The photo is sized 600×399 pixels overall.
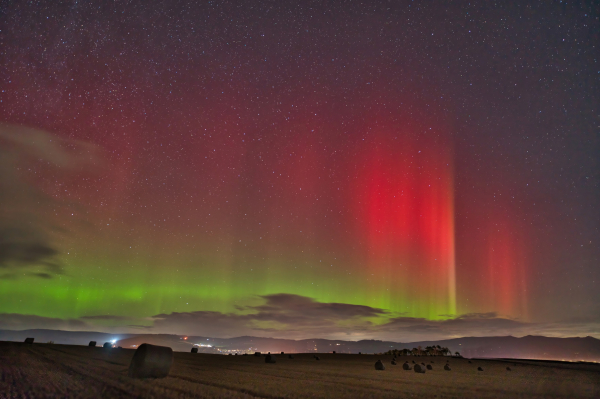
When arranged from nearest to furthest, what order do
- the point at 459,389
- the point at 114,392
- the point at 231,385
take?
the point at 114,392
the point at 231,385
the point at 459,389

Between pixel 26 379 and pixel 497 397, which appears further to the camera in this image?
pixel 497 397

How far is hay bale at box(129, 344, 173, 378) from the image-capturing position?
2209 centimetres

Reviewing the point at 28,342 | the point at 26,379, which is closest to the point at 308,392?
the point at 26,379

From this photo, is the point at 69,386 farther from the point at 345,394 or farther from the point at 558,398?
the point at 558,398

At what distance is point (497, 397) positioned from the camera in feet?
63.9

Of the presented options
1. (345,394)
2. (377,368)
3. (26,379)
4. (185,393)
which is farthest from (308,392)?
(377,368)

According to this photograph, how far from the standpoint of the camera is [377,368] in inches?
1601

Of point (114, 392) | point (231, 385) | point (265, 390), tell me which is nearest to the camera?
point (114, 392)

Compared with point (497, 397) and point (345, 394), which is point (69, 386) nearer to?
point (345, 394)

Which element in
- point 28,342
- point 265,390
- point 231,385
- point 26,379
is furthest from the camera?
point 28,342

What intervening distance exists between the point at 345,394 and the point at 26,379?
1507 centimetres

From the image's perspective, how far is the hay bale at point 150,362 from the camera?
2209 centimetres

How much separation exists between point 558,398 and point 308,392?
13.5m

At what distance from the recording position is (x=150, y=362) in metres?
22.5
